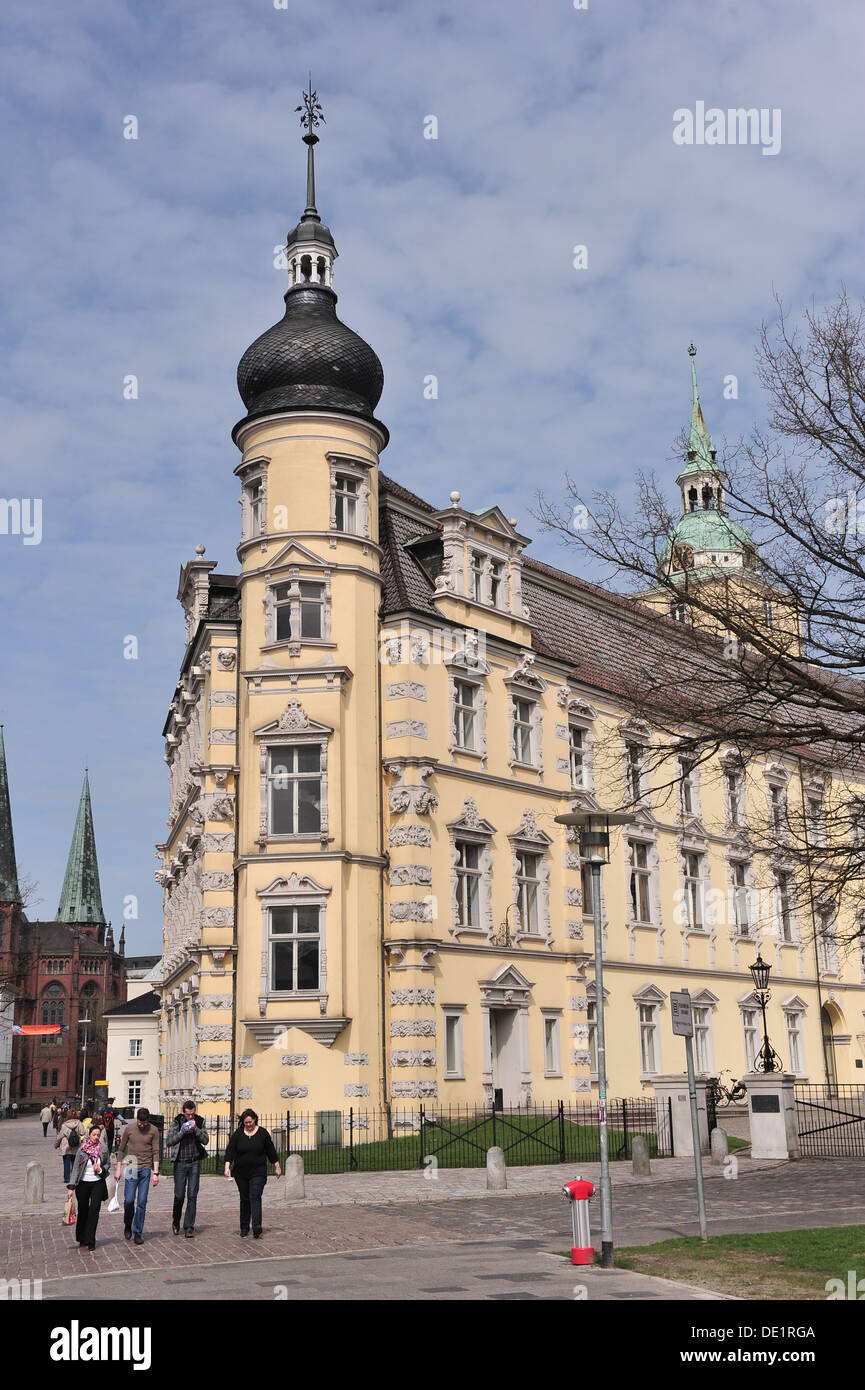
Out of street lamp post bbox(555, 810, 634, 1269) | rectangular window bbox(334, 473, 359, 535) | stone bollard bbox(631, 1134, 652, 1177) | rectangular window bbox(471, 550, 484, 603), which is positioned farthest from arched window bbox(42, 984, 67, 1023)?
street lamp post bbox(555, 810, 634, 1269)

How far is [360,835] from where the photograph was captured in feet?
108

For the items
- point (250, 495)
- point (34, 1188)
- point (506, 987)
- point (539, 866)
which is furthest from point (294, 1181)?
point (250, 495)

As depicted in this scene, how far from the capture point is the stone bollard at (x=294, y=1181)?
21.7 metres

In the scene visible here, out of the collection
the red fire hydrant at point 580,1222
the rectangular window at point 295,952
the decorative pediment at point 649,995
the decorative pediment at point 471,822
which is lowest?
the red fire hydrant at point 580,1222

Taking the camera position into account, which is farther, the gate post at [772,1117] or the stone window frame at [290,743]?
the stone window frame at [290,743]

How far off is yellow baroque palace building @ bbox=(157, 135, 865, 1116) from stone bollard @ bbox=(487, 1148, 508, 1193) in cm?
857

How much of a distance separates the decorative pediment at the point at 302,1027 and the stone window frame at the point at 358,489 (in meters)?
11.8

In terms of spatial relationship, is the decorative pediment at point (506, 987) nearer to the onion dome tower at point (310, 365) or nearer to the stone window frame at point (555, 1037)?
the stone window frame at point (555, 1037)

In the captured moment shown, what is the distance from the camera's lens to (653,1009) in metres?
41.8

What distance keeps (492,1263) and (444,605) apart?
2395 centimetres

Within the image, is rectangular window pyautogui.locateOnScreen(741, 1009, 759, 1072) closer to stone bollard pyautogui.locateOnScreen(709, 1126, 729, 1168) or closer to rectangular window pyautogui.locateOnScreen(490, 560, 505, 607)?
rectangular window pyautogui.locateOnScreen(490, 560, 505, 607)

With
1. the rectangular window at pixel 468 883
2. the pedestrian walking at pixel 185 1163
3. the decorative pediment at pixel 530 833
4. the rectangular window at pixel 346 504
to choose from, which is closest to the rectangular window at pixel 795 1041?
the decorative pediment at pixel 530 833

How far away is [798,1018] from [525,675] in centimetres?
1955
